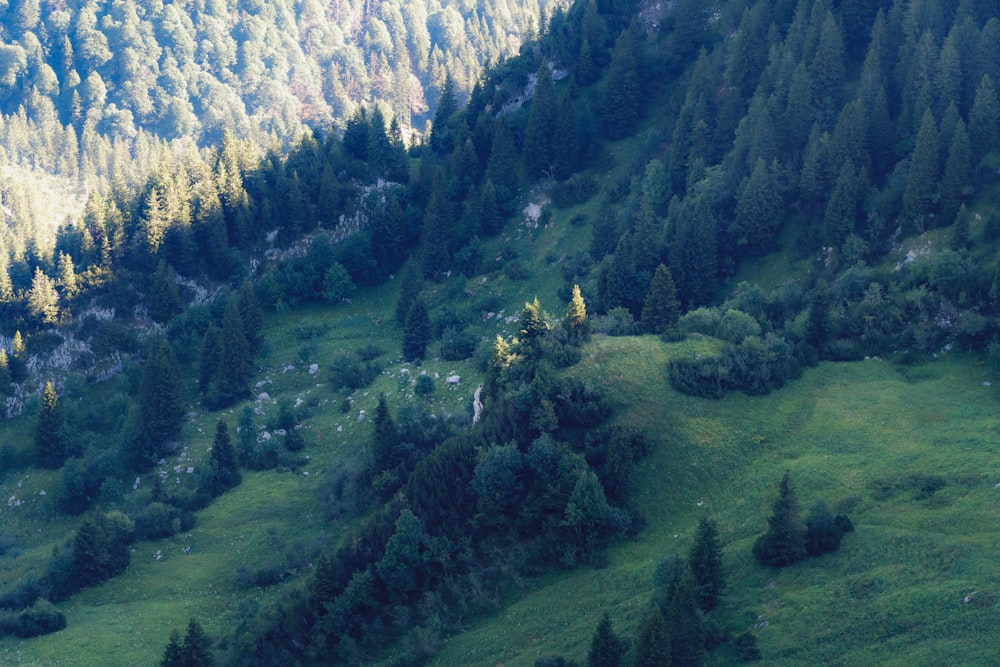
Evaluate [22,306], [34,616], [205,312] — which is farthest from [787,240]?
[22,306]

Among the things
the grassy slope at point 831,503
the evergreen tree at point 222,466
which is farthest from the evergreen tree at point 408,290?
the grassy slope at point 831,503

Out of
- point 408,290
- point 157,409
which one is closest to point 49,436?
point 157,409

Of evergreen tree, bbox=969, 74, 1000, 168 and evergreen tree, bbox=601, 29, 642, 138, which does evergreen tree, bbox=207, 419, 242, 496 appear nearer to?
evergreen tree, bbox=601, 29, 642, 138

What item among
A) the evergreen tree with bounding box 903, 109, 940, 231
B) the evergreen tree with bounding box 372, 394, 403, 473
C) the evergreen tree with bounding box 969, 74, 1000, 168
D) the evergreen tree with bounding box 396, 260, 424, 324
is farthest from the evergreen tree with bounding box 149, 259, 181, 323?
the evergreen tree with bounding box 969, 74, 1000, 168

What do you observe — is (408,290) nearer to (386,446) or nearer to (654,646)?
(386,446)

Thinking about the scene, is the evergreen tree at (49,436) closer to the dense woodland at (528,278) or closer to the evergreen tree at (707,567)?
the dense woodland at (528,278)

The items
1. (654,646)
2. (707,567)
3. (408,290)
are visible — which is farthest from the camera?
(408,290)

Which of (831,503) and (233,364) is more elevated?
(233,364)

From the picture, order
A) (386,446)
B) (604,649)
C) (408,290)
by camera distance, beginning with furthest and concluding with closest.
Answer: (408,290)
(386,446)
(604,649)
